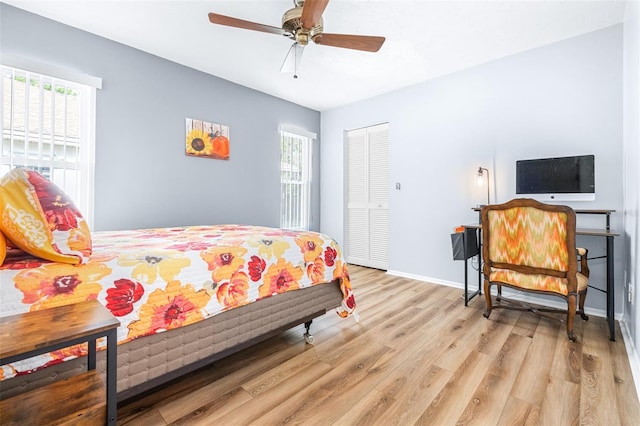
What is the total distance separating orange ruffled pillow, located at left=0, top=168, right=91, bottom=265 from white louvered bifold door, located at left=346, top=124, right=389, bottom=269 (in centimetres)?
369

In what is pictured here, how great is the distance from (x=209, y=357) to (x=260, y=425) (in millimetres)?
445

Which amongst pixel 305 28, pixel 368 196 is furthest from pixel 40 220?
pixel 368 196

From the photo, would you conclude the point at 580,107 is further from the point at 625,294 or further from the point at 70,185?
the point at 70,185

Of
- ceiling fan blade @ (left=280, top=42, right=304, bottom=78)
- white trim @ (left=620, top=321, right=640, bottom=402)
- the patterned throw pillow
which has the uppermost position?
ceiling fan blade @ (left=280, top=42, right=304, bottom=78)

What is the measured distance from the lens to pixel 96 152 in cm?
280

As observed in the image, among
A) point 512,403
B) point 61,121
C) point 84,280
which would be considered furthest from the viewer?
point 61,121

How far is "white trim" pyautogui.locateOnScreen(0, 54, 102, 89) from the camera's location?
92.7 inches

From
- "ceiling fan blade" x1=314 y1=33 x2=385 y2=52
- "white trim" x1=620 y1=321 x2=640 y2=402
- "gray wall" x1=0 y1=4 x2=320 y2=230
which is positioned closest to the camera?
"white trim" x1=620 y1=321 x2=640 y2=402

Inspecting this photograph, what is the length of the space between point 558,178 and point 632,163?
69 centimetres

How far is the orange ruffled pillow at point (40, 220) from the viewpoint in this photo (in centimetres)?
109

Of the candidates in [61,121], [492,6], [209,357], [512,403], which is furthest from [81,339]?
[492,6]

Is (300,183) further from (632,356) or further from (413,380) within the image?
(632,356)

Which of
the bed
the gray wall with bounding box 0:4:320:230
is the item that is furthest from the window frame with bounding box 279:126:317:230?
the bed

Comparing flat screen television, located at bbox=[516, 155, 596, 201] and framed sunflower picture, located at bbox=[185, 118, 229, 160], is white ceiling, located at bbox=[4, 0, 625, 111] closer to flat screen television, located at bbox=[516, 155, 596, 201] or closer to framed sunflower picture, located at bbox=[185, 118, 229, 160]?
framed sunflower picture, located at bbox=[185, 118, 229, 160]
